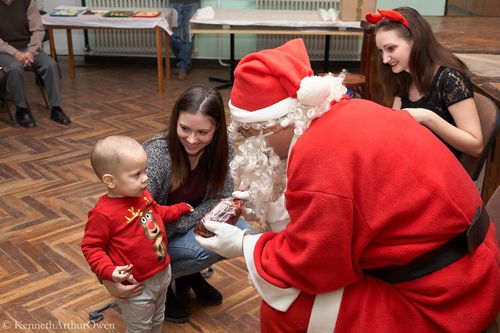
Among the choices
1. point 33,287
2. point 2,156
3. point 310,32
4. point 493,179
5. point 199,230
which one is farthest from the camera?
point 310,32

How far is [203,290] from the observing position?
9.04 ft

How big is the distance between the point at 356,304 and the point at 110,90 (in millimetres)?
5409

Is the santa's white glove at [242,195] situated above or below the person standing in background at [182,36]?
above

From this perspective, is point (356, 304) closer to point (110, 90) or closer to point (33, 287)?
point (33, 287)

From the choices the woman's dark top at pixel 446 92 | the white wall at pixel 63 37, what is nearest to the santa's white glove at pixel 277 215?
the woman's dark top at pixel 446 92

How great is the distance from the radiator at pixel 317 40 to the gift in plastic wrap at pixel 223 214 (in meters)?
5.66

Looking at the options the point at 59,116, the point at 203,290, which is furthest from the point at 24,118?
the point at 203,290

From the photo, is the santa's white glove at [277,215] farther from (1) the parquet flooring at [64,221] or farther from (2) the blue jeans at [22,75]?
(2) the blue jeans at [22,75]

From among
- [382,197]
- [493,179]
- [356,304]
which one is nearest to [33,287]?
[356,304]

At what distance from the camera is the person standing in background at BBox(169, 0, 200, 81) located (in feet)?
22.9

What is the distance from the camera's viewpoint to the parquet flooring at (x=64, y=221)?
2641 millimetres

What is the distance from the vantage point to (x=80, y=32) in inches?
304

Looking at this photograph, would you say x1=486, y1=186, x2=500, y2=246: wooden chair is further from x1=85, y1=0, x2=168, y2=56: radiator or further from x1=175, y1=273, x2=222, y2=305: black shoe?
x1=85, y1=0, x2=168, y2=56: radiator

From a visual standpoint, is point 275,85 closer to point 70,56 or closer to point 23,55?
point 23,55
